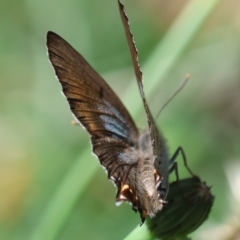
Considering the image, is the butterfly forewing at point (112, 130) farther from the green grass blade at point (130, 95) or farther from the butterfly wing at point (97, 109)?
the green grass blade at point (130, 95)

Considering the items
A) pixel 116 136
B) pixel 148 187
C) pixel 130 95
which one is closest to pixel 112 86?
pixel 130 95

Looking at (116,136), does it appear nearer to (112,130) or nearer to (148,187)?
(112,130)

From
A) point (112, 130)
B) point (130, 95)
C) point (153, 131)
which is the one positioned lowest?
point (153, 131)

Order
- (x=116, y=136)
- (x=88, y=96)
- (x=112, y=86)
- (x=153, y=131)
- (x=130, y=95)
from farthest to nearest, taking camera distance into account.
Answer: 1. (x=112, y=86)
2. (x=130, y=95)
3. (x=116, y=136)
4. (x=88, y=96)
5. (x=153, y=131)

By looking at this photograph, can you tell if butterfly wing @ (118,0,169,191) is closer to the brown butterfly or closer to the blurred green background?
the brown butterfly

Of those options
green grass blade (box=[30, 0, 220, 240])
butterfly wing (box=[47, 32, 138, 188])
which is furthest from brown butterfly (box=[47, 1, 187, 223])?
green grass blade (box=[30, 0, 220, 240])

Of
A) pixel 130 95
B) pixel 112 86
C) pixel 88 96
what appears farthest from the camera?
pixel 112 86

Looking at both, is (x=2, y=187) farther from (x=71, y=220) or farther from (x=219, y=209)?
(x=219, y=209)
